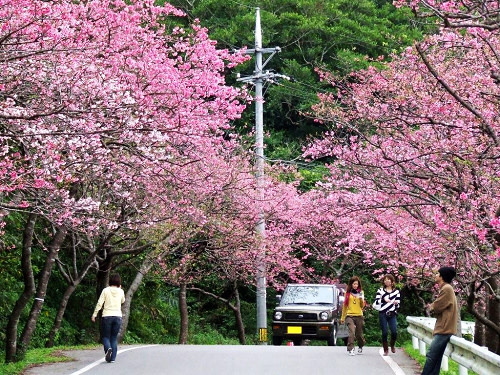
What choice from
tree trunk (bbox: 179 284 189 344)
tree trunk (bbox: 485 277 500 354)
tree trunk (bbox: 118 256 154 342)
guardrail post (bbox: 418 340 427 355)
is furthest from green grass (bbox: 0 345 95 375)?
tree trunk (bbox: 179 284 189 344)

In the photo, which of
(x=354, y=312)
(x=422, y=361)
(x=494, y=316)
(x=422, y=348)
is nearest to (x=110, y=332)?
(x=354, y=312)

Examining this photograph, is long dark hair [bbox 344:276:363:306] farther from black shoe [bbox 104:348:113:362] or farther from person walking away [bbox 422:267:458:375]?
person walking away [bbox 422:267:458:375]

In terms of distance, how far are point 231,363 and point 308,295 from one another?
11.7 m

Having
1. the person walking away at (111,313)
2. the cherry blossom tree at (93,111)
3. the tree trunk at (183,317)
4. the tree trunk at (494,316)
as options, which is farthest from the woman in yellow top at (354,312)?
the tree trunk at (183,317)

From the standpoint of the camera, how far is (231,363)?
52.6 feet

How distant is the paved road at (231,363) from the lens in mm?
14680

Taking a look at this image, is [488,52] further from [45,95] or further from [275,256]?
[275,256]

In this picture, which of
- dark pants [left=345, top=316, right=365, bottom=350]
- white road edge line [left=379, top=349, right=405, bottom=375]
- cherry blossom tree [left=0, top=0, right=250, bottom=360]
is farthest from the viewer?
dark pants [left=345, top=316, right=365, bottom=350]

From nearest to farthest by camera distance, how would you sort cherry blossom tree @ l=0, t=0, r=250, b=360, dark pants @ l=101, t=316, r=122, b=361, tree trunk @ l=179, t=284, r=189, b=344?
cherry blossom tree @ l=0, t=0, r=250, b=360, dark pants @ l=101, t=316, r=122, b=361, tree trunk @ l=179, t=284, r=189, b=344

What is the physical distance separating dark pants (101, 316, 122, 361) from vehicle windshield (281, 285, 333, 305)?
11400 mm

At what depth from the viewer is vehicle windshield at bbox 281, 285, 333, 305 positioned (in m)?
27.2

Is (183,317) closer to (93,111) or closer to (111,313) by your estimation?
(111,313)

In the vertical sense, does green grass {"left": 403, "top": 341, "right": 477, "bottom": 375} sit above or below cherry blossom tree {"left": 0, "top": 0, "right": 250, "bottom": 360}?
below

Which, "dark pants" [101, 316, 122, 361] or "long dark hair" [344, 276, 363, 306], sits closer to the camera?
"dark pants" [101, 316, 122, 361]
